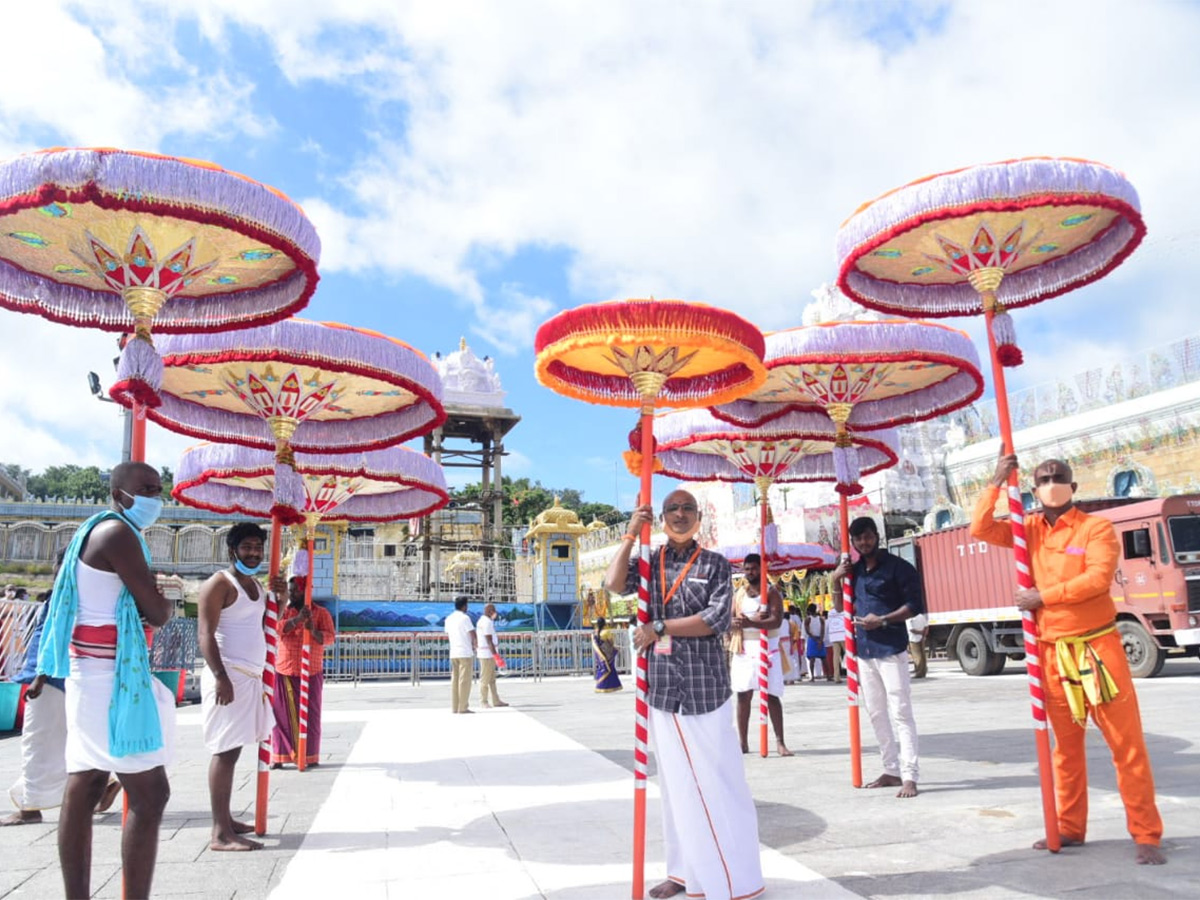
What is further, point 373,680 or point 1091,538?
point 373,680

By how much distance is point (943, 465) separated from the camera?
115 feet

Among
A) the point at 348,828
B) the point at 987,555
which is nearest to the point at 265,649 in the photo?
the point at 348,828

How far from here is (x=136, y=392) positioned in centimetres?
525

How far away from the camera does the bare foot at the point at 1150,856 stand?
3.90m

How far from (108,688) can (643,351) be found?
3156 millimetres

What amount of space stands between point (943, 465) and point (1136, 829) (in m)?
33.0

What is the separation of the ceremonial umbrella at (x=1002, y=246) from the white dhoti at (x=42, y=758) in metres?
5.73

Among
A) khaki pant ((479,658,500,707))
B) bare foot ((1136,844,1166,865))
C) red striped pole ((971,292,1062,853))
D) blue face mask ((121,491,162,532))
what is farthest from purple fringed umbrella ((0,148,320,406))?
khaki pant ((479,658,500,707))

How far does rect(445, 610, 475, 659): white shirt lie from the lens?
12.7m

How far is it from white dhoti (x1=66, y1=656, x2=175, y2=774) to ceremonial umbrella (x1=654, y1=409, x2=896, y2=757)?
17.6 feet

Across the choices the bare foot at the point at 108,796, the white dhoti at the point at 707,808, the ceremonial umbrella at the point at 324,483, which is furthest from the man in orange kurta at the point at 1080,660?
the ceremonial umbrella at the point at 324,483

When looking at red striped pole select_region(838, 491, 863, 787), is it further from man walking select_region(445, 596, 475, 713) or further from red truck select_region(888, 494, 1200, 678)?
red truck select_region(888, 494, 1200, 678)

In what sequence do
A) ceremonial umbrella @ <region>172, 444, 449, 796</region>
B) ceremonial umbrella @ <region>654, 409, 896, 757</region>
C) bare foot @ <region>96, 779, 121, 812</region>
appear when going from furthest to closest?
1. ceremonial umbrella @ <region>172, 444, 449, 796</region>
2. ceremonial umbrella @ <region>654, 409, 896, 757</region>
3. bare foot @ <region>96, 779, 121, 812</region>

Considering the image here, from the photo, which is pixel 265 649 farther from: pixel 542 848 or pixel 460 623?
pixel 460 623
